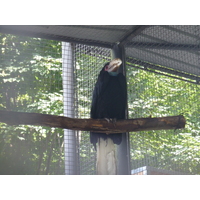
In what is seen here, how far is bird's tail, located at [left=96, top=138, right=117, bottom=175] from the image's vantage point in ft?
7.57

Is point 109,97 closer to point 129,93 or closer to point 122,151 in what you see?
point 122,151

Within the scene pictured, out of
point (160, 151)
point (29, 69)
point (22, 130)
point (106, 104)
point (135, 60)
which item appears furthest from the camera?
point (22, 130)

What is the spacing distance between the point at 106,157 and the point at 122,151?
0.14m

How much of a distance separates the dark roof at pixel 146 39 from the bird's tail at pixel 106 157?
759 millimetres

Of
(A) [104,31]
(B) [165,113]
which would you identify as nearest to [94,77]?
(A) [104,31]

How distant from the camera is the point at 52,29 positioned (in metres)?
2.30

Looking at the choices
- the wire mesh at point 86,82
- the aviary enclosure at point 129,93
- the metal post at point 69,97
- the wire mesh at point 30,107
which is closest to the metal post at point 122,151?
the aviary enclosure at point 129,93

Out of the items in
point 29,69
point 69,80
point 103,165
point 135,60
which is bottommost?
point 103,165

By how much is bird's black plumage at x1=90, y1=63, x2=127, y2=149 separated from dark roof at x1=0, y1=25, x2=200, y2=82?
0.91ft

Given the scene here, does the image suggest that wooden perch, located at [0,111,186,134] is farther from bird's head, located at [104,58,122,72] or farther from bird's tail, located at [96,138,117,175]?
bird's head, located at [104,58,122,72]

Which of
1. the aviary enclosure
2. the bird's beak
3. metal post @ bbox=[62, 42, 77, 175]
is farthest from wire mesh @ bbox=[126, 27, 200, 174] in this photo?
metal post @ bbox=[62, 42, 77, 175]

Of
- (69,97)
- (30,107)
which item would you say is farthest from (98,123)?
(30,107)

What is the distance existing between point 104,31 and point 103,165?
1.04 meters
